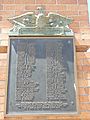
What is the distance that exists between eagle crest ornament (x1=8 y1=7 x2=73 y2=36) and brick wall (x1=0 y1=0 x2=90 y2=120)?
0.13 meters

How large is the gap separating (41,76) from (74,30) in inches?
32.6

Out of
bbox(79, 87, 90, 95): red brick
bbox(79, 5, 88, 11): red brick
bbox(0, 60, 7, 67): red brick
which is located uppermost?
bbox(79, 5, 88, 11): red brick

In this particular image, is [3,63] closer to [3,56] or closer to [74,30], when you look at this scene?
[3,56]

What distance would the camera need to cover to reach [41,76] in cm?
335

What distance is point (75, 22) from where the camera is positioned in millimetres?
Result: 3742

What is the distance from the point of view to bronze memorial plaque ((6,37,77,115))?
3207 millimetres

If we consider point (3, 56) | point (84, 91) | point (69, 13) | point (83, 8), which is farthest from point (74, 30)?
point (3, 56)

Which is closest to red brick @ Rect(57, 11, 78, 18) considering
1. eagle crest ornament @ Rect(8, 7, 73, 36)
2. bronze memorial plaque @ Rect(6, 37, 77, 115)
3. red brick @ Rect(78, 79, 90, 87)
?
eagle crest ornament @ Rect(8, 7, 73, 36)

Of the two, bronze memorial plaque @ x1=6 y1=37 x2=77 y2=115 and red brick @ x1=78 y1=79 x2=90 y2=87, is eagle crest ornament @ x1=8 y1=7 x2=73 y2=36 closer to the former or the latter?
bronze memorial plaque @ x1=6 y1=37 x2=77 y2=115

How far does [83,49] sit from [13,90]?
108 cm

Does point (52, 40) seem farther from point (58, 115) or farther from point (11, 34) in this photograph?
point (58, 115)

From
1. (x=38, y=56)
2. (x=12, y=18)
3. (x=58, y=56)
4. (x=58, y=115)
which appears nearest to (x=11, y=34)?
(x=12, y=18)

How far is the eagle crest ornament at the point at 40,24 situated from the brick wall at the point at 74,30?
13 cm

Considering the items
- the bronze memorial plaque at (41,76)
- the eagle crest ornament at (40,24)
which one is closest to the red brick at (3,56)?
the bronze memorial plaque at (41,76)
